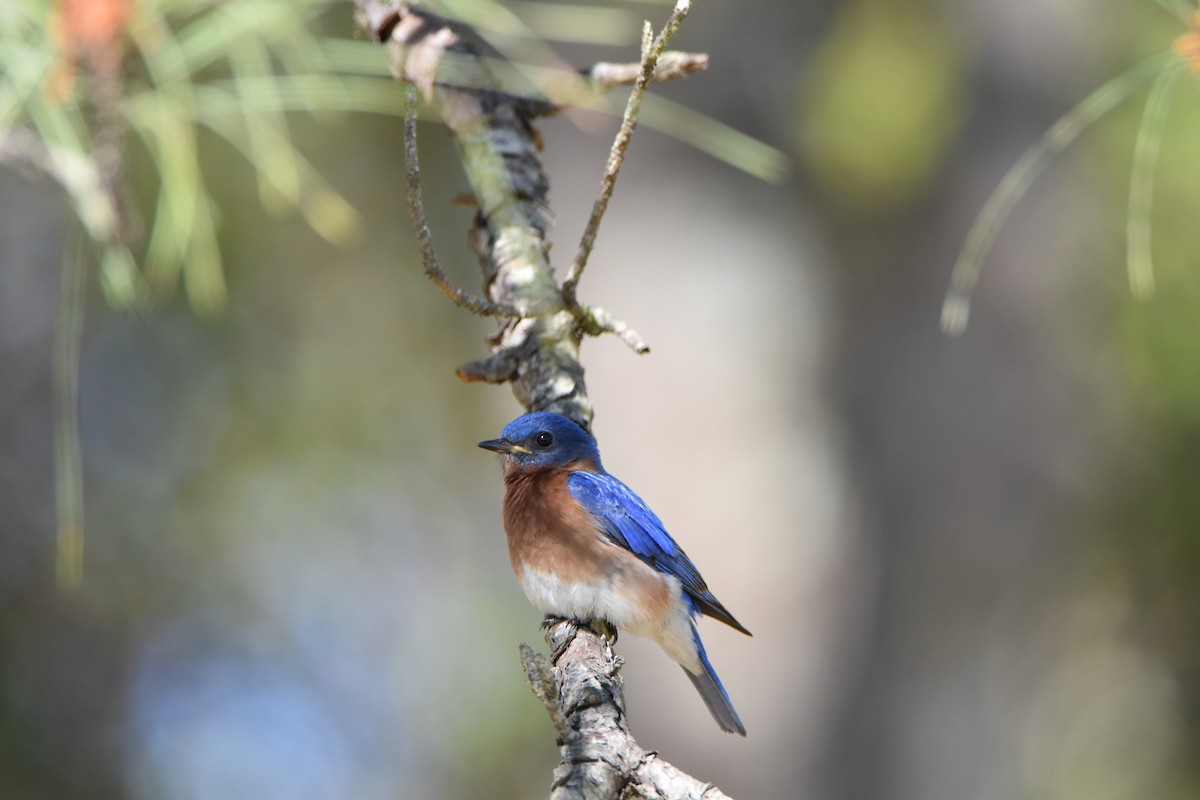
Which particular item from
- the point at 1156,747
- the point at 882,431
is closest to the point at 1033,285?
the point at 882,431

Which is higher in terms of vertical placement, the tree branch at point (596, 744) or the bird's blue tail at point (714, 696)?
the bird's blue tail at point (714, 696)

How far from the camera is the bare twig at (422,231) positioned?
191 centimetres

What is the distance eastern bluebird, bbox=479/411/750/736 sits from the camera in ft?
9.51

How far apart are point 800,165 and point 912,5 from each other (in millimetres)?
1309

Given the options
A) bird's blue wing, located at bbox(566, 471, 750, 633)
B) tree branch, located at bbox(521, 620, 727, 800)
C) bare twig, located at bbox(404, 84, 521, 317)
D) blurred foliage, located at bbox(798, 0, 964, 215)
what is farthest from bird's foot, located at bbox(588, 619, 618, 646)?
blurred foliage, located at bbox(798, 0, 964, 215)

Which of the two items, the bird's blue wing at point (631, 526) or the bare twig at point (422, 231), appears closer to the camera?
the bare twig at point (422, 231)

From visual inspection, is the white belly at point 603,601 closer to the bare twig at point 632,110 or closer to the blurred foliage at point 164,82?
the bare twig at point 632,110

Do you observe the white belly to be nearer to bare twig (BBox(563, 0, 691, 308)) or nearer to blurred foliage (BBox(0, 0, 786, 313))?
bare twig (BBox(563, 0, 691, 308))

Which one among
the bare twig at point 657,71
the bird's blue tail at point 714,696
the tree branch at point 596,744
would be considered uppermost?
the bare twig at point 657,71

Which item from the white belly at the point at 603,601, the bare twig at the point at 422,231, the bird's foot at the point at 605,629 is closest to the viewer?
the bare twig at the point at 422,231

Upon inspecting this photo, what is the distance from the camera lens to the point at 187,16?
280cm

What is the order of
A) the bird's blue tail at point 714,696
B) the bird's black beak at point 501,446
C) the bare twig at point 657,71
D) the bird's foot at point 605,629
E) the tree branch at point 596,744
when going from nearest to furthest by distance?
the tree branch at point 596,744 < the bare twig at point 657,71 < the bird's foot at point 605,629 < the bird's black beak at point 501,446 < the bird's blue tail at point 714,696

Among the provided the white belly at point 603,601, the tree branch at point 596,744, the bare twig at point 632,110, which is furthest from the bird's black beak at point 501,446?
the tree branch at point 596,744

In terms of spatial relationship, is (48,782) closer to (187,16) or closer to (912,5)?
(187,16)
